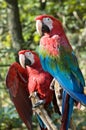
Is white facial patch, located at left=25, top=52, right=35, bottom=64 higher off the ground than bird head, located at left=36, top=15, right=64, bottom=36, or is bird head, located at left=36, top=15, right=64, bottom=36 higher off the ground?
bird head, located at left=36, top=15, right=64, bottom=36

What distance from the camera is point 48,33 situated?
3.60ft

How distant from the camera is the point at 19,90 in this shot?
46.8 inches

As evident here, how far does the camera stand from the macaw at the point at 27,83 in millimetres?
1138

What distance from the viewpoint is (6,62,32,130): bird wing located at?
117cm

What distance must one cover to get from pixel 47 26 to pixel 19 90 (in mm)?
242

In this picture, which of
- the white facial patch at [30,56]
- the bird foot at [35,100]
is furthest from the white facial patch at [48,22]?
the bird foot at [35,100]

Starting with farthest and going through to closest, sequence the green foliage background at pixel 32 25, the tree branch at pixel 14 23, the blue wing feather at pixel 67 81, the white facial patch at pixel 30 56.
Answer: the green foliage background at pixel 32 25 → the tree branch at pixel 14 23 → the white facial patch at pixel 30 56 → the blue wing feather at pixel 67 81

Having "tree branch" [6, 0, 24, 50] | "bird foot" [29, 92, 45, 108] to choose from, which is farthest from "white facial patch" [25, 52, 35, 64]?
"tree branch" [6, 0, 24, 50]

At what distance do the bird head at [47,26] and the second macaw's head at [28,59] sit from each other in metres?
0.09

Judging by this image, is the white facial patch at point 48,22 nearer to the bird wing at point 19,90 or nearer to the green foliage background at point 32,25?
the bird wing at point 19,90

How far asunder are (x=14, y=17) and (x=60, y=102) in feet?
3.96

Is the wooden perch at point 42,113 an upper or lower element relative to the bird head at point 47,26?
lower

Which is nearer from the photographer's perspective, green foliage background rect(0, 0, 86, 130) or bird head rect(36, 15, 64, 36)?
bird head rect(36, 15, 64, 36)

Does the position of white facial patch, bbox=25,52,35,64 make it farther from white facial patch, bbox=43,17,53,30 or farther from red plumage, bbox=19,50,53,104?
white facial patch, bbox=43,17,53,30
